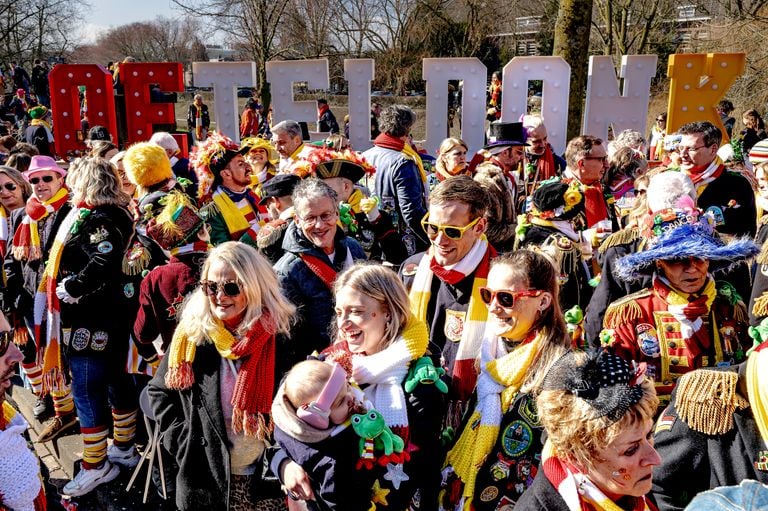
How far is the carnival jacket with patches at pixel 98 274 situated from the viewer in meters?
4.09

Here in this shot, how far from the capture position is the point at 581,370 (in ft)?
6.39

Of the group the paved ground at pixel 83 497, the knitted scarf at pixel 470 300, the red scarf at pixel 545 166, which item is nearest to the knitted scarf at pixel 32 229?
the paved ground at pixel 83 497

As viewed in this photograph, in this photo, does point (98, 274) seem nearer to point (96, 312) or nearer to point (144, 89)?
point (96, 312)

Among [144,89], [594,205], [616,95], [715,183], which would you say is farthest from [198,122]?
[715,183]

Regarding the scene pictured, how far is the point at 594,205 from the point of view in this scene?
16.1 ft

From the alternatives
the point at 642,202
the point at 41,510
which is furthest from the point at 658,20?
the point at 41,510

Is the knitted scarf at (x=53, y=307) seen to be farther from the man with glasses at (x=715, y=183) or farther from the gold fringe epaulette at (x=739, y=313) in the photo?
the man with glasses at (x=715, y=183)

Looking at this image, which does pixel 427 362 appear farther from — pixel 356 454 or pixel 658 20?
pixel 658 20

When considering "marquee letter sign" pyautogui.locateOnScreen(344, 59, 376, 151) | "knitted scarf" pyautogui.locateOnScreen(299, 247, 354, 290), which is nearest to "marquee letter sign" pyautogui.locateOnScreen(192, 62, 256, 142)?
"marquee letter sign" pyautogui.locateOnScreen(344, 59, 376, 151)

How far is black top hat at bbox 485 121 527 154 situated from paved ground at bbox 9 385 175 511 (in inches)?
145

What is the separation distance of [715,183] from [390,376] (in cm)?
366

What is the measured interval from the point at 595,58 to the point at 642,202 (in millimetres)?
4830

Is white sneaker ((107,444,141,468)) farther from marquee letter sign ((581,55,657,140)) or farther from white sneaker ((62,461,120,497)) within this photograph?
marquee letter sign ((581,55,657,140))

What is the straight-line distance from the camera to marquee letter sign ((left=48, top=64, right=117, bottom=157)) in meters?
8.95
